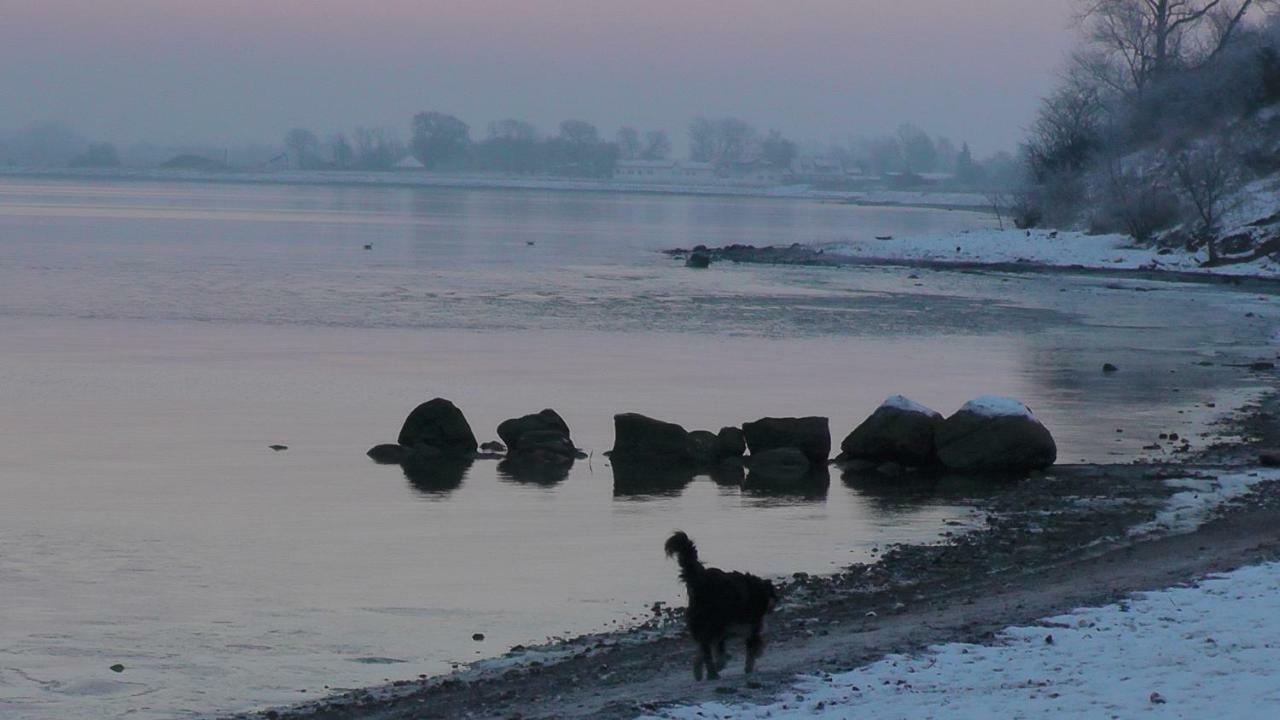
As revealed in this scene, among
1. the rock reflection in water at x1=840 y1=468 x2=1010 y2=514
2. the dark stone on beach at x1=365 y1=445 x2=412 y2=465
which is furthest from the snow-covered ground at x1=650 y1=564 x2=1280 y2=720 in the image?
the dark stone on beach at x1=365 y1=445 x2=412 y2=465

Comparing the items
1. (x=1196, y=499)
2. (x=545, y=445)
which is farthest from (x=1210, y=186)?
(x=1196, y=499)

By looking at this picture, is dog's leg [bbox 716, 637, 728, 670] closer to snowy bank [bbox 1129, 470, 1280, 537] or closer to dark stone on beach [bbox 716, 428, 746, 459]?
snowy bank [bbox 1129, 470, 1280, 537]

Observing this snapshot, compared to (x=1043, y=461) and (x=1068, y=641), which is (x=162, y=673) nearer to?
(x=1068, y=641)

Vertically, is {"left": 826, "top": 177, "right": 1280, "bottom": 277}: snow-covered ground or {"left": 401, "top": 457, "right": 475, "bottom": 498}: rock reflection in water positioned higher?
{"left": 826, "top": 177, "right": 1280, "bottom": 277}: snow-covered ground

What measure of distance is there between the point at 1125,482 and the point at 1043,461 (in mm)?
1429

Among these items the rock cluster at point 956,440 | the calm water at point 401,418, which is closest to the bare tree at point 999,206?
the calm water at point 401,418

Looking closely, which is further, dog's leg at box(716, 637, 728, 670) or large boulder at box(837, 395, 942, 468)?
large boulder at box(837, 395, 942, 468)

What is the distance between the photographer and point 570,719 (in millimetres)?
9586

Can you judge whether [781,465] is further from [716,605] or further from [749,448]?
[716,605]

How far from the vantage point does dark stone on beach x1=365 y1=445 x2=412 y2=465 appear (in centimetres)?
2116

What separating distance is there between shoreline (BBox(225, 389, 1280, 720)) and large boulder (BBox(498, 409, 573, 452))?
179 inches

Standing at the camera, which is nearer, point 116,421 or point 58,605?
point 58,605

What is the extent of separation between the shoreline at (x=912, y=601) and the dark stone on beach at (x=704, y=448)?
2.64 m

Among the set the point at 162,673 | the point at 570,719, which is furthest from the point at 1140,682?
the point at 162,673
